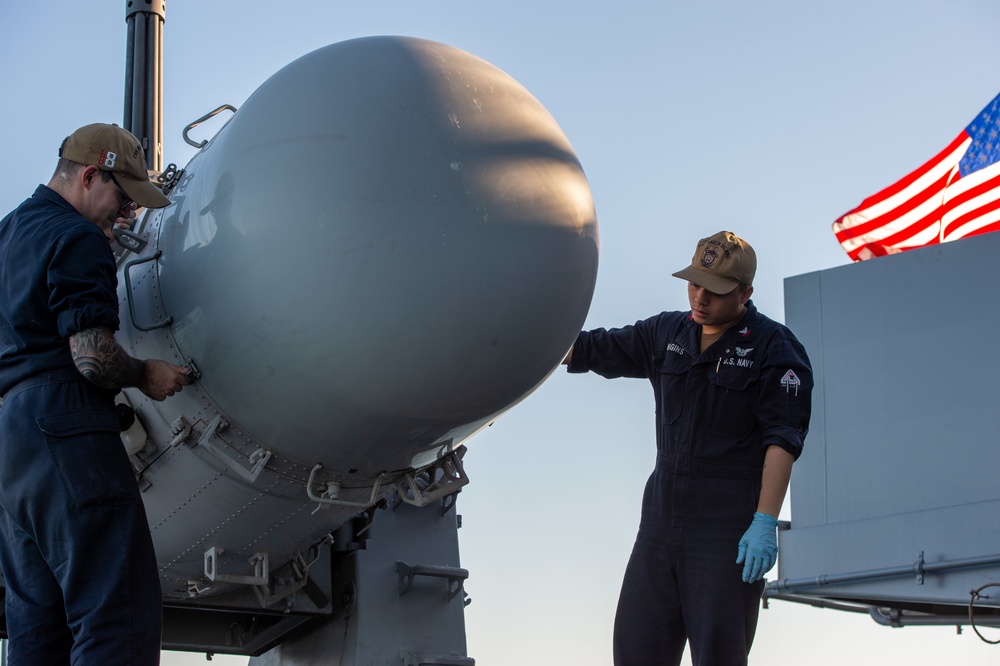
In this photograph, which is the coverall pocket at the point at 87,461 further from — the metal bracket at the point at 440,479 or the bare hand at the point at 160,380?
the metal bracket at the point at 440,479

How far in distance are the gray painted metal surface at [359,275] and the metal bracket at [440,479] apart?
0.02 meters

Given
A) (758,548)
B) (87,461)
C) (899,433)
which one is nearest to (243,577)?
(87,461)

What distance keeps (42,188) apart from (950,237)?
7.59 m

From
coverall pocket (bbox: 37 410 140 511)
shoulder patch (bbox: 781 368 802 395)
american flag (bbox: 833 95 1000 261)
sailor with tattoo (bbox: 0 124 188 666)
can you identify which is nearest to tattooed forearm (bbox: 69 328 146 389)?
sailor with tattoo (bbox: 0 124 188 666)

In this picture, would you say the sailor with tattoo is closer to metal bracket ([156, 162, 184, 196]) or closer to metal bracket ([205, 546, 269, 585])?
metal bracket ([156, 162, 184, 196])

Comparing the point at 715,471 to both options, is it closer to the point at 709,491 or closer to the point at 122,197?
the point at 709,491

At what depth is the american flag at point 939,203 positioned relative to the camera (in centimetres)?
945

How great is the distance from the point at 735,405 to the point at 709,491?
0.27 metres

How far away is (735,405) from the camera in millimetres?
3918

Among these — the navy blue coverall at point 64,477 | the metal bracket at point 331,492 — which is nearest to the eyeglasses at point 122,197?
the navy blue coverall at point 64,477

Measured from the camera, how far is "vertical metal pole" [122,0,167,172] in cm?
569

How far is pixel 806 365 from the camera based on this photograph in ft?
12.9

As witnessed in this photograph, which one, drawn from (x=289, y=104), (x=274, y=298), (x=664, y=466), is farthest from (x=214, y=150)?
(x=664, y=466)

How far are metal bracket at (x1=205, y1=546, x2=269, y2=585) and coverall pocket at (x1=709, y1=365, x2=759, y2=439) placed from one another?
1500 mm
